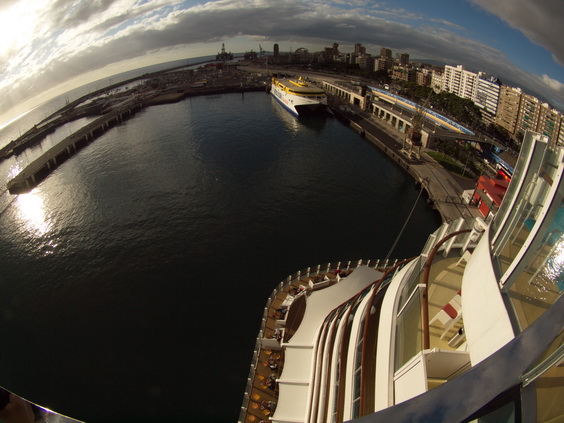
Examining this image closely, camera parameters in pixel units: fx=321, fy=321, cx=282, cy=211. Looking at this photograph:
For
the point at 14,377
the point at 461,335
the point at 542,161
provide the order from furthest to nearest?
the point at 14,377, the point at 461,335, the point at 542,161

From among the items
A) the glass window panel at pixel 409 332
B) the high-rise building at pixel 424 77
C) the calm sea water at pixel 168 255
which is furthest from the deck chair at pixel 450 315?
the high-rise building at pixel 424 77

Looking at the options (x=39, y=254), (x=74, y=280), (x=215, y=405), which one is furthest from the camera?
(x=39, y=254)

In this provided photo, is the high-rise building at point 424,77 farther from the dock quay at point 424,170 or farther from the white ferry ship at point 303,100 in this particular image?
the dock quay at point 424,170

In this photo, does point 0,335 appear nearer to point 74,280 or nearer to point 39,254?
point 74,280

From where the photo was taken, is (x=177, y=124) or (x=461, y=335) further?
(x=177, y=124)

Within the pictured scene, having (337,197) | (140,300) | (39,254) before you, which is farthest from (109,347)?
(337,197)

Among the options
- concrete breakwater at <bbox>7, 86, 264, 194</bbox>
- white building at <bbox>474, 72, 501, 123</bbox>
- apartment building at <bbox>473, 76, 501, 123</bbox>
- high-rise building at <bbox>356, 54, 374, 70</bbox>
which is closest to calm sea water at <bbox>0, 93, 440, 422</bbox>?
concrete breakwater at <bbox>7, 86, 264, 194</bbox>
